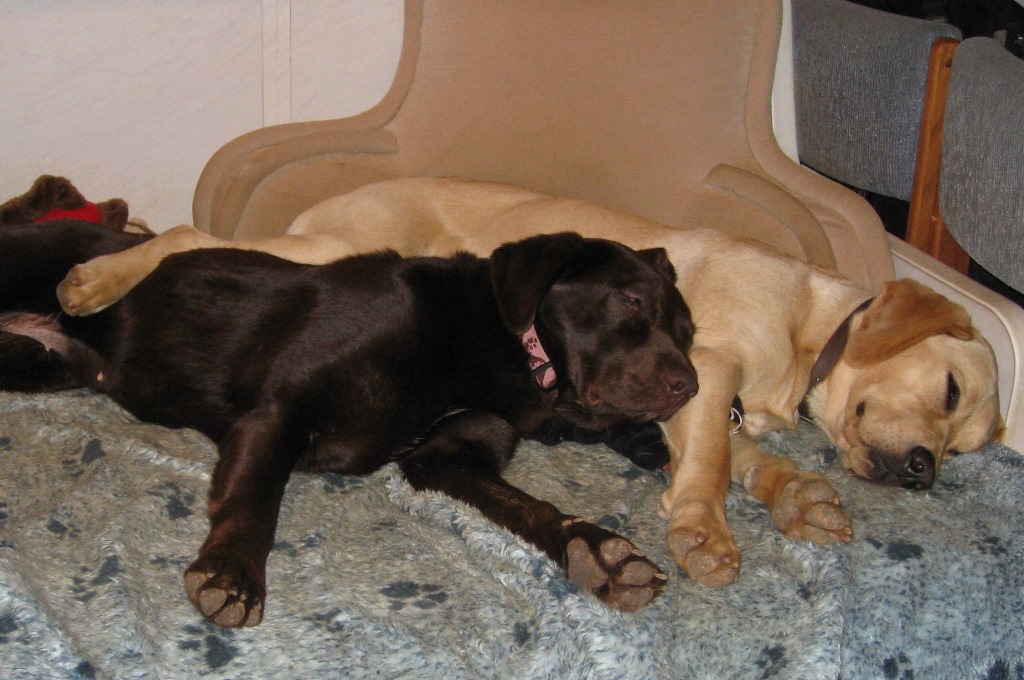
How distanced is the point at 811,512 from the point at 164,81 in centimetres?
326

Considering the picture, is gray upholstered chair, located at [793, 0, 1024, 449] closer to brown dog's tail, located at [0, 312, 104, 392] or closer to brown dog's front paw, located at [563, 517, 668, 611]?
brown dog's front paw, located at [563, 517, 668, 611]

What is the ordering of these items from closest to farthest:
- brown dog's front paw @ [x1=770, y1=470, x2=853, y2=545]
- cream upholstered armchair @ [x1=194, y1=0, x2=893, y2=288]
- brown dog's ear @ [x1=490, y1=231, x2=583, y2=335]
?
brown dog's front paw @ [x1=770, y1=470, x2=853, y2=545]
brown dog's ear @ [x1=490, y1=231, x2=583, y2=335]
cream upholstered armchair @ [x1=194, y1=0, x2=893, y2=288]

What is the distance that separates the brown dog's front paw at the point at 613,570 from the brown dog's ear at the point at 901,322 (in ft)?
3.59

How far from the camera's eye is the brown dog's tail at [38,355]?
2650 mm

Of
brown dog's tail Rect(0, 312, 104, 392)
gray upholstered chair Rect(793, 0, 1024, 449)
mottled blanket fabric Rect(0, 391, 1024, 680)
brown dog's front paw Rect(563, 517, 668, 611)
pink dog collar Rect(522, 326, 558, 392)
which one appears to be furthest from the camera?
gray upholstered chair Rect(793, 0, 1024, 449)

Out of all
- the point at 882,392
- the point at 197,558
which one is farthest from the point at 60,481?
the point at 882,392

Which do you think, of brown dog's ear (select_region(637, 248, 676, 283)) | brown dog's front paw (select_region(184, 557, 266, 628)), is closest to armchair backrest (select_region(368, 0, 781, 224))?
brown dog's ear (select_region(637, 248, 676, 283))

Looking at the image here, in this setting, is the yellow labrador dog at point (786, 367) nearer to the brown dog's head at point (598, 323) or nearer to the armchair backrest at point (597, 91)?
the brown dog's head at point (598, 323)

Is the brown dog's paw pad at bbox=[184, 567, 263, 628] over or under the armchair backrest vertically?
under

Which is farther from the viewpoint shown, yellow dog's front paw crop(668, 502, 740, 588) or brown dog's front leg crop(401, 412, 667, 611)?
yellow dog's front paw crop(668, 502, 740, 588)

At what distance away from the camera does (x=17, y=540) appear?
Answer: 1963 mm

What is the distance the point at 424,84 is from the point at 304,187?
2.18 ft

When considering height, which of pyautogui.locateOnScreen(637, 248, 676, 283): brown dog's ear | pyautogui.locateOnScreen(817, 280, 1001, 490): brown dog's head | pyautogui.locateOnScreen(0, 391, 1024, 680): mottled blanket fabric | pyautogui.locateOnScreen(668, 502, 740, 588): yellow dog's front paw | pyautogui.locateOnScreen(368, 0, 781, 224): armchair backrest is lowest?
pyautogui.locateOnScreen(0, 391, 1024, 680): mottled blanket fabric

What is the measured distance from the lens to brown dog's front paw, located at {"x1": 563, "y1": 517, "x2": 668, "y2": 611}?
1.91m
